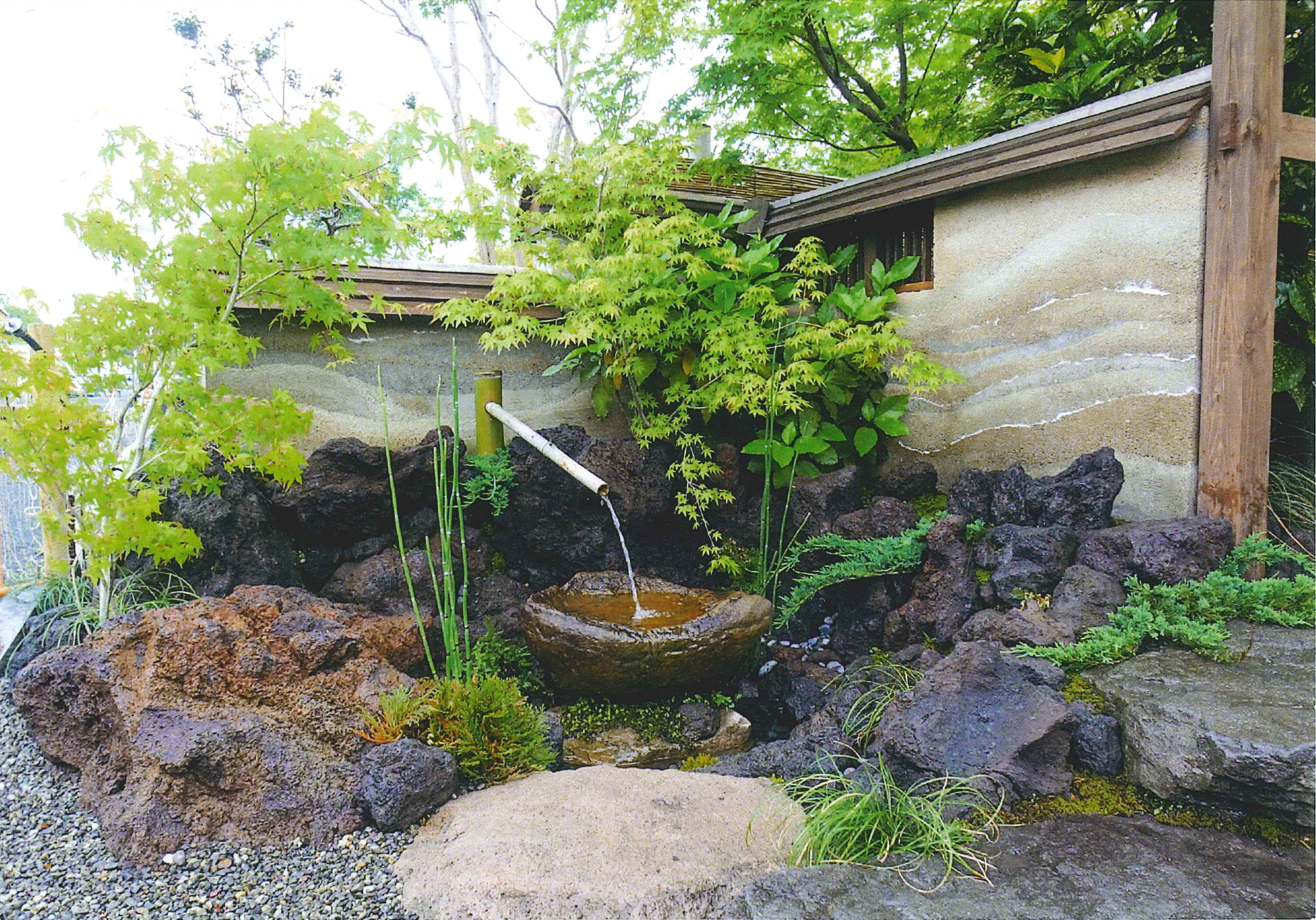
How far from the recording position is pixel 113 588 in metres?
4.01

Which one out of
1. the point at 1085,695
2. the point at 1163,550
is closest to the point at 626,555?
the point at 1085,695

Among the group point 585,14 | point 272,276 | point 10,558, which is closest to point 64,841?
point 272,276

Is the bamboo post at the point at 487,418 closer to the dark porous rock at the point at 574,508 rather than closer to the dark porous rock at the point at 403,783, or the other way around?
the dark porous rock at the point at 574,508

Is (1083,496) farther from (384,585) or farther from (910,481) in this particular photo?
(384,585)

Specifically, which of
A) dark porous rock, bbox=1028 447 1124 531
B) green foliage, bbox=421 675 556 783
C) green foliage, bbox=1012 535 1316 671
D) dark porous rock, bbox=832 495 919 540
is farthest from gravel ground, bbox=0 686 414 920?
dark porous rock, bbox=1028 447 1124 531

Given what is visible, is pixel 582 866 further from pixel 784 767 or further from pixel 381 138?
pixel 381 138

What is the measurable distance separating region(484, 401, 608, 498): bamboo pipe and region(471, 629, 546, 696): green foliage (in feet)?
3.36

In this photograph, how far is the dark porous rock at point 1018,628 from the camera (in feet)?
11.3

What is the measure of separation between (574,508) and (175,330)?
2377 millimetres

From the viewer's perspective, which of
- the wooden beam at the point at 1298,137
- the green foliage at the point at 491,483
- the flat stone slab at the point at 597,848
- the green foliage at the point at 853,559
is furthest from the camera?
the green foliage at the point at 491,483

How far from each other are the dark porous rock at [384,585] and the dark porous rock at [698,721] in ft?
5.19

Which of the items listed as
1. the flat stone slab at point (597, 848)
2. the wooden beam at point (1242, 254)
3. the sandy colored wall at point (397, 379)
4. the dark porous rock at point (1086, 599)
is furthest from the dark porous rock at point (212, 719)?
the wooden beam at point (1242, 254)

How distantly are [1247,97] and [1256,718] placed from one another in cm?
295

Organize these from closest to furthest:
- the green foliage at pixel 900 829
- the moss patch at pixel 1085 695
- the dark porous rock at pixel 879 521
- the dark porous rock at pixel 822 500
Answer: the green foliage at pixel 900 829 → the moss patch at pixel 1085 695 → the dark porous rock at pixel 879 521 → the dark porous rock at pixel 822 500
